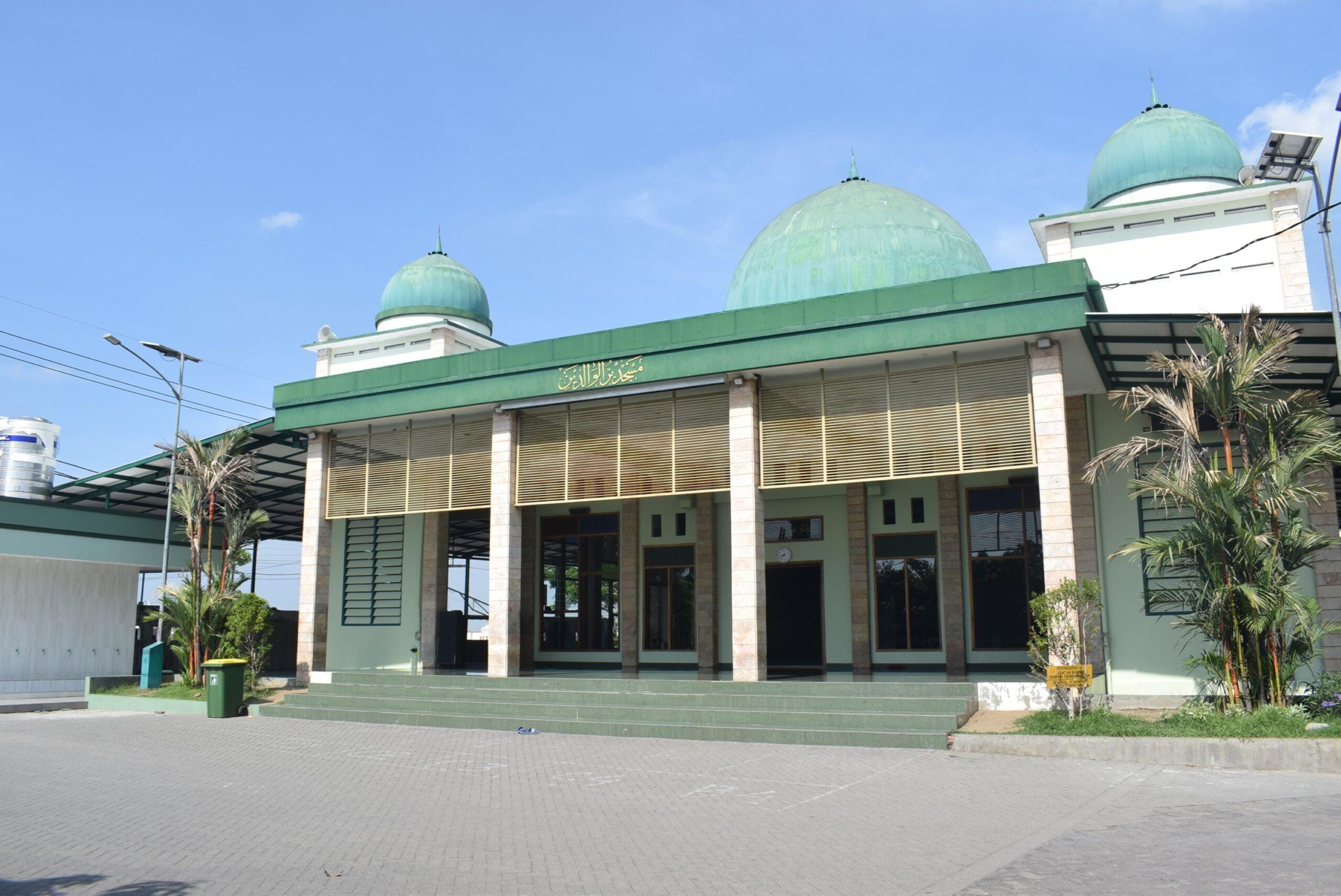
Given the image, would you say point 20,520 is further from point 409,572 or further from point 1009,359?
point 1009,359

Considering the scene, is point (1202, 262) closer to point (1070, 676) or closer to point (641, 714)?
point (1070, 676)

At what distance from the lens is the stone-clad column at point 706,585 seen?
71.4ft

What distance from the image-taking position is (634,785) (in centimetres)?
1084

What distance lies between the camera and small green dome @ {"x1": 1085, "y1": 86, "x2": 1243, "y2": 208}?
800 inches

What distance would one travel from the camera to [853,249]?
21.4m

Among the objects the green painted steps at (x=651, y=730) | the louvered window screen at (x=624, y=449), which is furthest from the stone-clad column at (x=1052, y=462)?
the louvered window screen at (x=624, y=449)

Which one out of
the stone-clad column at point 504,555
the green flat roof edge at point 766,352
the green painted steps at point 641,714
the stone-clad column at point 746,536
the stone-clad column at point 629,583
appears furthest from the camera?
the stone-clad column at point 629,583

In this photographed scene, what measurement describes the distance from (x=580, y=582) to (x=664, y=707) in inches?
342

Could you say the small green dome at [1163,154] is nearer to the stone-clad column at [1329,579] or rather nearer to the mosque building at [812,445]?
the mosque building at [812,445]

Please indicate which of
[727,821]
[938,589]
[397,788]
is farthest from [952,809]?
[938,589]

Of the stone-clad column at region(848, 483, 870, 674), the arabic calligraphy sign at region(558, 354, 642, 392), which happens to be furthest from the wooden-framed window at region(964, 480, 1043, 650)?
the arabic calligraphy sign at region(558, 354, 642, 392)

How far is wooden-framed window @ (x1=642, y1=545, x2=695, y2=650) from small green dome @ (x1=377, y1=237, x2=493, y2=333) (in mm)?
8232

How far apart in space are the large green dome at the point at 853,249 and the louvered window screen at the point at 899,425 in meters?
4.61

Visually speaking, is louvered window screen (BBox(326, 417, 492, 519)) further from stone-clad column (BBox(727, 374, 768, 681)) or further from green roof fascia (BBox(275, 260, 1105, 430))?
stone-clad column (BBox(727, 374, 768, 681))
